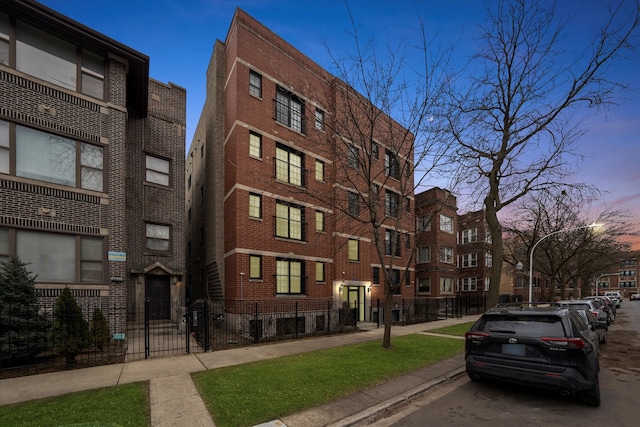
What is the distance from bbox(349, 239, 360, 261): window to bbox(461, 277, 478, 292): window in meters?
21.9

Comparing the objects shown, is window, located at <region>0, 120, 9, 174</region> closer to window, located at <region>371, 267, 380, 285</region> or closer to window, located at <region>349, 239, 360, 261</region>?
window, located at <region>349, 239, 360, 261</region>

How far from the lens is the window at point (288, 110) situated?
18109mm

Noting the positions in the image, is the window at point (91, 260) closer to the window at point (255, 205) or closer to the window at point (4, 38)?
the window at point (4, 38)

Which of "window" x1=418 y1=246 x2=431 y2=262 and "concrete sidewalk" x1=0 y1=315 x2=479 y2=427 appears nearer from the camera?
"concrete sidewalk" x1=0 y1=315 x2=479 y2=427

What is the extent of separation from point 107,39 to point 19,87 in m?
3.29

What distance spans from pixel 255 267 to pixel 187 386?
948 centimetres

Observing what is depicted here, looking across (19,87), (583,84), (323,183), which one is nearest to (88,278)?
(19,87)

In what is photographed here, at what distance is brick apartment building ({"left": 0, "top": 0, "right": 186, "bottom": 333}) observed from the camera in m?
10.1

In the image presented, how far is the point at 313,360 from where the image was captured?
847 centimetres

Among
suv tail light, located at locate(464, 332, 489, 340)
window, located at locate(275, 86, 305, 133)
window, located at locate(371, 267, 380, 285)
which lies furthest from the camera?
Result: window, located at locate(371, 267, 380, 285)

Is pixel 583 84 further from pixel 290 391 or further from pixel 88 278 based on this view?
pixel 88 278

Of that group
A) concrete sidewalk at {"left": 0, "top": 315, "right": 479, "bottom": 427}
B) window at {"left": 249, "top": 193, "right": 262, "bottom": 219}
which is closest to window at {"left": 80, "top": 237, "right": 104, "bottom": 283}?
concrete sidewalk at {"left": 0, "top": 315, "right": 479, "bottom": 427}

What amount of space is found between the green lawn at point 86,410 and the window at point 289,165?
1283 cm

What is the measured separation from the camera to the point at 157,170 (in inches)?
622
